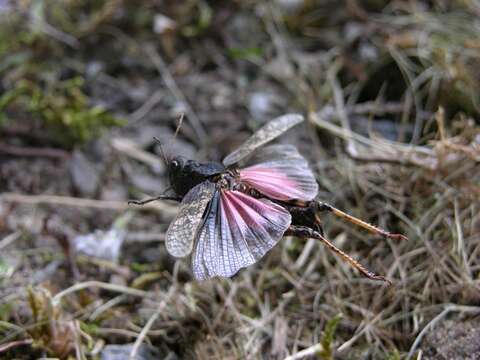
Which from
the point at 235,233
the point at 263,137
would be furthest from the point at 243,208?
the point at 263,137

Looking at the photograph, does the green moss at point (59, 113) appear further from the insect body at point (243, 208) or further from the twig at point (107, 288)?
the insect body at point (243, 208)

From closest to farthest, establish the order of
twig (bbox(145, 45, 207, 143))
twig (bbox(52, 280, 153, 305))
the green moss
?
twig (bbox(52, 280, 153, 305)) < the green moss < twig (bbox(145, 45, 207, 143))

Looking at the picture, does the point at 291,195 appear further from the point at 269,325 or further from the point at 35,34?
the point at 35,34

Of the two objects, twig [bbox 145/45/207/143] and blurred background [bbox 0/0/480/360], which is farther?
twig [bbox 145/45/207/143]

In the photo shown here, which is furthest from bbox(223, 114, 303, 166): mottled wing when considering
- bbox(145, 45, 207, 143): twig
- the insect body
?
bbox(145, 45, 207, 143): twig

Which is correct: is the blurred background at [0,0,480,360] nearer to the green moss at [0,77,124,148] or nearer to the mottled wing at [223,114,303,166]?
the green moss at [0,77,124,148]

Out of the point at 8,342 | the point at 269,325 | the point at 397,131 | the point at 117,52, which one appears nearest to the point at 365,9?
the point at 397,131

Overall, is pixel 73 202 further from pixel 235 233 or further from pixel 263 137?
pixel 235 233
